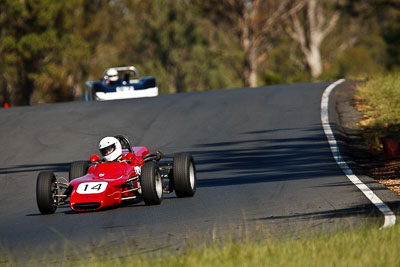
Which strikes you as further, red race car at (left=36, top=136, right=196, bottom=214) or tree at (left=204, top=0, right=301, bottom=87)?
tree at (left=204, top=0, right=301, bottom=87)

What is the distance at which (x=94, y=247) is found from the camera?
840 centimetres

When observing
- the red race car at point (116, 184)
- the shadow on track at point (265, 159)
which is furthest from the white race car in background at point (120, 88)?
the red race car at point (116, 184)

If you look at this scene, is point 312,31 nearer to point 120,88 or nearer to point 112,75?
point 112,75

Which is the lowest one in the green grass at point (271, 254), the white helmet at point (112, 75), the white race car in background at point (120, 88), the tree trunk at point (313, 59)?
the green grass at point (271, 254)

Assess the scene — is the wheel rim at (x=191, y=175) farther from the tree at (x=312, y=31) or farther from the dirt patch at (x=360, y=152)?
the tree at (x=312, y=31)

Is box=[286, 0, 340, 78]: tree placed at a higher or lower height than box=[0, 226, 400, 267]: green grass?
higher

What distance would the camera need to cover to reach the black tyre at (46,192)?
11242 mm

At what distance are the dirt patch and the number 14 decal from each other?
4036 millimetres

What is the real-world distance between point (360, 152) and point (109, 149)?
6.54 meters

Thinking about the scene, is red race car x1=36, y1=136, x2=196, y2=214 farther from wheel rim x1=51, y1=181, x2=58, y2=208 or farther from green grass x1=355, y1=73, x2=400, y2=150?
green grass x1=355, y1=73, x2=400, y2=150

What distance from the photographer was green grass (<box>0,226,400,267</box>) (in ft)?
21.9

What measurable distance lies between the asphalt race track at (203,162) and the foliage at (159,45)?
22.0 meters

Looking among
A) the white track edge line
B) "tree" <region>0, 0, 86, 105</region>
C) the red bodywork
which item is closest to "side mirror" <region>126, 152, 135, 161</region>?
the red bodywork

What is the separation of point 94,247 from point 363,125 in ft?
41.0
